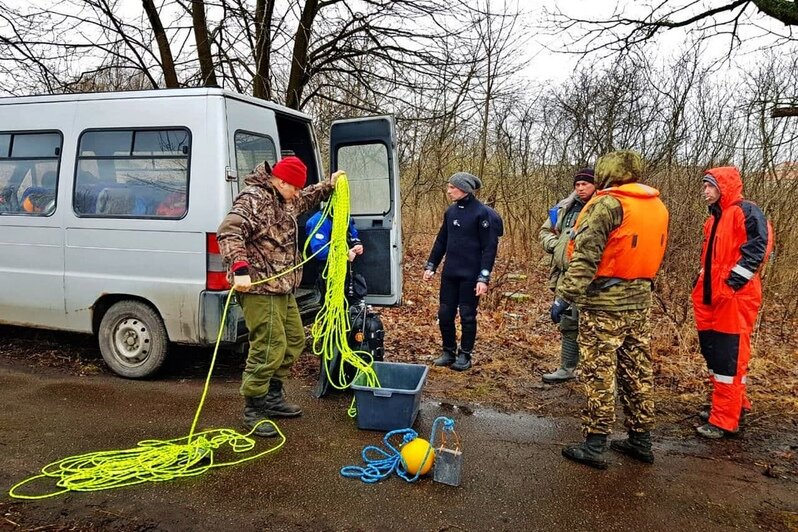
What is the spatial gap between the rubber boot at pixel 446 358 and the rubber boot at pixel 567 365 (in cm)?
88

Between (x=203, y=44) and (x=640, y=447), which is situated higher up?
(x=203, y=44)

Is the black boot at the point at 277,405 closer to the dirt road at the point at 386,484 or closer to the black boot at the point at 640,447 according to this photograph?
the dirt road at the point at 386,484

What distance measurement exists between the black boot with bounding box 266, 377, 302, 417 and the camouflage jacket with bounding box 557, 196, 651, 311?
2103 mm

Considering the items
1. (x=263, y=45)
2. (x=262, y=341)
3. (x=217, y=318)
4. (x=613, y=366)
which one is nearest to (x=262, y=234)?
(x=262, y=341)

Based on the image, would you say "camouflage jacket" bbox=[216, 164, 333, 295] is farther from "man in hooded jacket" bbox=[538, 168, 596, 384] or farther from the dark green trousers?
"man in hooded jacket" bbox=[538, 168, 596, 384]

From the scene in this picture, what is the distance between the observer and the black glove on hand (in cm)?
353

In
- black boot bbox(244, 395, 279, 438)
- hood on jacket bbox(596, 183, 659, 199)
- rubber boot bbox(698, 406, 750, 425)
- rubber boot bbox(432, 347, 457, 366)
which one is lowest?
rubber boot bbox(698, 406, 750, 425)

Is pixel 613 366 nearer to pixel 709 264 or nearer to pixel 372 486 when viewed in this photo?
pixel 709 264

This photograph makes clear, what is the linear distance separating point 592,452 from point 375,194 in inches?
125

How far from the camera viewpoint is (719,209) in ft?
12.2

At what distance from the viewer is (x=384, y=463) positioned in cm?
317

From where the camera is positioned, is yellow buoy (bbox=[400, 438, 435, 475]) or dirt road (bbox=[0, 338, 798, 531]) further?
yellow buoy (bbox=[400, 438, 435, 475])

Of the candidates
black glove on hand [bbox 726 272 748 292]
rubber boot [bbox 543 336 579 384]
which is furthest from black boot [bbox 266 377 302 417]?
black glove on hand [bbox 726 272 748 292]

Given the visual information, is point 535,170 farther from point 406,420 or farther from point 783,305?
point 406,420
